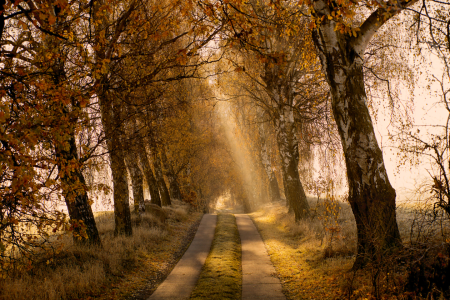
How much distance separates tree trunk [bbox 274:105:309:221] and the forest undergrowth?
1.38 metres

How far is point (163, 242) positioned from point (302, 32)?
31.9 ft

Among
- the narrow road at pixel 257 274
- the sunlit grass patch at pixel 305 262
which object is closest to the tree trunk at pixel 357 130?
the sunlit grass patch at pixel 305 262

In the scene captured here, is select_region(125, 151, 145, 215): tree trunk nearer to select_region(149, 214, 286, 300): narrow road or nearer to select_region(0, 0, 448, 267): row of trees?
select_region(0, 0, 448, 267): row of trees

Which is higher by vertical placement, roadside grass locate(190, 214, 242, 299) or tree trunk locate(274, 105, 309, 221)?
tree trunk locate(274, 105, 309, 221)

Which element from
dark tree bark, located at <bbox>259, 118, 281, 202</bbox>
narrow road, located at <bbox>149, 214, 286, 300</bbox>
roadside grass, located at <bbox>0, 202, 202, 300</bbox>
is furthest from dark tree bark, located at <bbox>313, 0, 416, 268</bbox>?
dark tree bark, located at <bbox>259, 118, 281, 202</bbox>

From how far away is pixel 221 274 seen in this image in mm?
7855

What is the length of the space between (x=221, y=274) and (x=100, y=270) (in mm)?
2946

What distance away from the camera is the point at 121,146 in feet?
30.2

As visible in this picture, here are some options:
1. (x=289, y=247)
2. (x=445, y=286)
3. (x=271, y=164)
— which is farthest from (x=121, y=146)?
(x=271, y=164)

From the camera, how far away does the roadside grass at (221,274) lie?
658 cm

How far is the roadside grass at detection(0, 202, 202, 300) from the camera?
6117 mm

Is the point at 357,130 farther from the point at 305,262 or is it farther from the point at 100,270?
the point at 100,270

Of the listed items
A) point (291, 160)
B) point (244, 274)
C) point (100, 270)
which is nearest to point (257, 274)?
point (244, 274)

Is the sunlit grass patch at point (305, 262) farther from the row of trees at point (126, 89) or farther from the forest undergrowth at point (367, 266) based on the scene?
the row of trees at point (126, 89)
